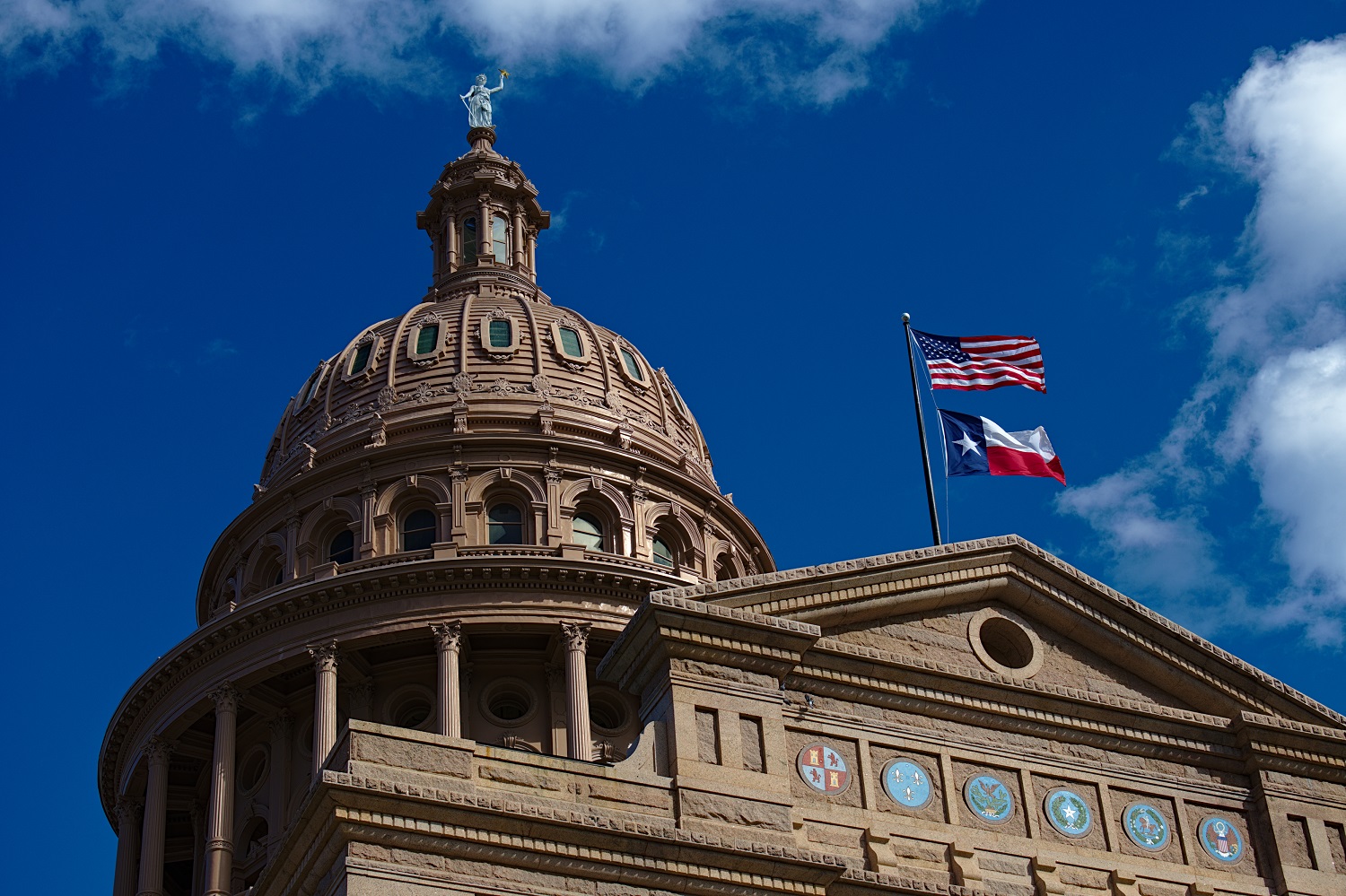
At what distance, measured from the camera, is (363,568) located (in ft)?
187

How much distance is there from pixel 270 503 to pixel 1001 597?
1349 inches

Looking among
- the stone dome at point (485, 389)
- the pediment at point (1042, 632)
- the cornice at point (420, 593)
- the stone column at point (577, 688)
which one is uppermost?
the stone dome at point (485, 389)

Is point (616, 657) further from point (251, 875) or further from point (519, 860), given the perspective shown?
point (251, 875)

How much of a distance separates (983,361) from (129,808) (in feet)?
104

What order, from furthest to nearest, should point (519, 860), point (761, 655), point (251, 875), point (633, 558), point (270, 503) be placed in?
1. point (270, 503)
2. point (633, 558)
3. point (251, 875)
4. point (761, 655)
5. point (519, 860)

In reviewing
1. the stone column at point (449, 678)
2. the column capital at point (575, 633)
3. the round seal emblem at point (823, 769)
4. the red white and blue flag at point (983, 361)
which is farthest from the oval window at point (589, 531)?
the round seal emblem at point (823, 769)

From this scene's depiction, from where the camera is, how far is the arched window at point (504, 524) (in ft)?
197

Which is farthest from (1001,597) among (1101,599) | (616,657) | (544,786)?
Result: (544,786)

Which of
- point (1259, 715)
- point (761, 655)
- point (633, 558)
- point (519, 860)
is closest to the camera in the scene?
point (519, 860)

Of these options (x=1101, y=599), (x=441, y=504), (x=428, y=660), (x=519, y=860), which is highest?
(x=441, y=504)

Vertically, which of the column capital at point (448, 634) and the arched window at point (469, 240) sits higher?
→ the arched window at point (469, 240)

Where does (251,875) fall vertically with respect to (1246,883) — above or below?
above

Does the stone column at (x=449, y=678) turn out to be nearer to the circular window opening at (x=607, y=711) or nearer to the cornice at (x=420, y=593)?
the cornice at (x=420, y=593)

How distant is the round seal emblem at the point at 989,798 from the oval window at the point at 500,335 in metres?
37.0
